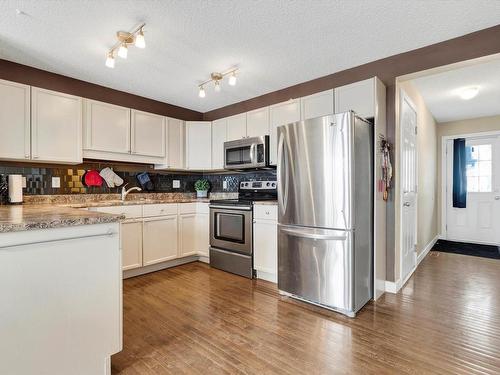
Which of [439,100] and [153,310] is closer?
[153,310]

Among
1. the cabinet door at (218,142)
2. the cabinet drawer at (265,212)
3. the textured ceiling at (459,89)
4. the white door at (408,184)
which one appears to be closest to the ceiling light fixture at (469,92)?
the textured ceiling at (459,89)

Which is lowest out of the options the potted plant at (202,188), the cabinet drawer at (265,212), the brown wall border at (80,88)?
the cabinet drawer at (265,212)

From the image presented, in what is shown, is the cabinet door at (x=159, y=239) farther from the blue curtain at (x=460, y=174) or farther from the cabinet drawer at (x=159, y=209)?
the blue curtain at (x=460, y=174)

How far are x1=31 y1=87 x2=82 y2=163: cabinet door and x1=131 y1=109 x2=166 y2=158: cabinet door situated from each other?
0.64m

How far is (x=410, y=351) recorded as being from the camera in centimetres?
175

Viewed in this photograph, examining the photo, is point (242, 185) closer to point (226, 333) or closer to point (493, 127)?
point (226, 333)

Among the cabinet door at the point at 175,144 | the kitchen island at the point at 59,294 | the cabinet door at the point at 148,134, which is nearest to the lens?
the kitchen island at the point at 59,294

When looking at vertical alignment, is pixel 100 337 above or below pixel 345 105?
below

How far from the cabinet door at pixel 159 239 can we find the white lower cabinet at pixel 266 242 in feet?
3.70

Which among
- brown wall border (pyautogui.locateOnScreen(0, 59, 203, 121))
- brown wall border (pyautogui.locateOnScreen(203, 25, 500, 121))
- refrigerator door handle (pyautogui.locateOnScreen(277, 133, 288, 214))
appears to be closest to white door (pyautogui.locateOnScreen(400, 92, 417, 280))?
brown wall border (pyautogui.locateOnScreen(203, 25, 500, 121))

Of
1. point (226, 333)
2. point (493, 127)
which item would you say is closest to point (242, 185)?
point (226, 333)

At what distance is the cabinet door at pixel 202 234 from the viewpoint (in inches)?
145

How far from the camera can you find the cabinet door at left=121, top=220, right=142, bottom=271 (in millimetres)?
3064

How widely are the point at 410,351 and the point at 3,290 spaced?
228cm
